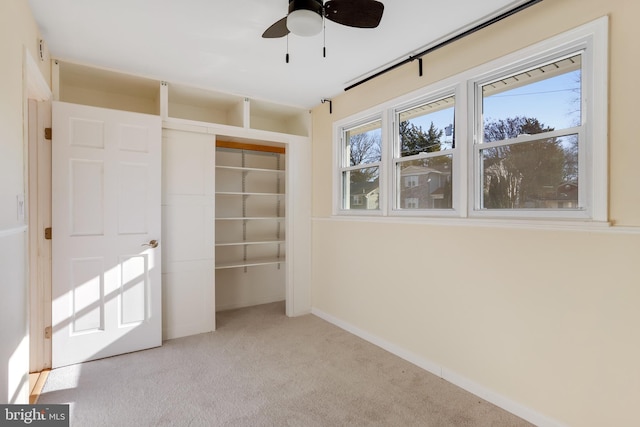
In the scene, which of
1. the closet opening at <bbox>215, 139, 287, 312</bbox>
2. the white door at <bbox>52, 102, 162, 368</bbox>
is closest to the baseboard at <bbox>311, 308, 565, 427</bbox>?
the closet opening at <bbox>215, 139, 287, 312</bbox>

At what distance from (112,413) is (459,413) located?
7.29ft

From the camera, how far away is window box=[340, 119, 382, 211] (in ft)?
10.8

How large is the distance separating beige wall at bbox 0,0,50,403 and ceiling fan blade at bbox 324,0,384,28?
1637 mm

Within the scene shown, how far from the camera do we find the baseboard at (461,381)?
1.98m

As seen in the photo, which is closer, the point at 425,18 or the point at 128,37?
the point at 425,18

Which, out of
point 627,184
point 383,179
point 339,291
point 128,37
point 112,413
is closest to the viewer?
point 627,184

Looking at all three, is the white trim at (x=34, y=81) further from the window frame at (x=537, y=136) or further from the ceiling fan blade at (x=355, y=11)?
the window frame at (x=537, y=136)

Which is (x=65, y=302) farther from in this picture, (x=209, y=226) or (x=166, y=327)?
(x=209, y=226)

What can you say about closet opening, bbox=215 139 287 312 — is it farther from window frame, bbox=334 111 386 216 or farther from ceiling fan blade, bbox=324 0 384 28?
ceiling fan blade, bbox=324 0 384 28

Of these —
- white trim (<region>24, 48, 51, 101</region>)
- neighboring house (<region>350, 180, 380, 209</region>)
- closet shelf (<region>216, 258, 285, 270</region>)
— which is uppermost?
white trim (<region>24, 48, 51, 101</region>)

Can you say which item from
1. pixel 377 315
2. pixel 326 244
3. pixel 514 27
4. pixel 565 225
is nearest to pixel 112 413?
pixel 377 315

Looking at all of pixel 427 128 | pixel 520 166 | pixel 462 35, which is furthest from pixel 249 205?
pixel 520 166

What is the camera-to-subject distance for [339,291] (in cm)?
367

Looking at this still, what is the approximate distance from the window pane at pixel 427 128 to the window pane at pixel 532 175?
0.38 m
